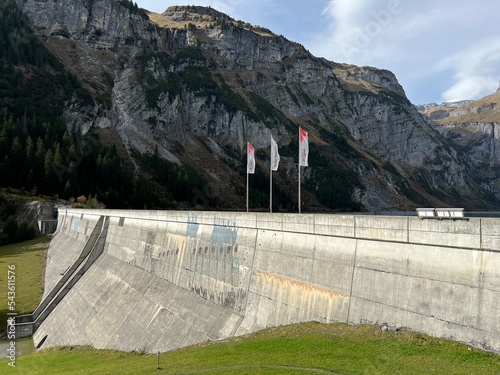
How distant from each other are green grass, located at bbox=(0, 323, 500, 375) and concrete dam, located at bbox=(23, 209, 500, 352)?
2.10 feet

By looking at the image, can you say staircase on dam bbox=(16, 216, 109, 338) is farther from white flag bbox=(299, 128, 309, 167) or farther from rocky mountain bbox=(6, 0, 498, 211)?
rocky mountain bbox=(6, 0, 498, 211)

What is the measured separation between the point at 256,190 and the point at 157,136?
4589 centimetres

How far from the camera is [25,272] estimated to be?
51.1m

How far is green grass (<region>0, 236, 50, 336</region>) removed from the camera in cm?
3962

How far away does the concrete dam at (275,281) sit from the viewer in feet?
37.7

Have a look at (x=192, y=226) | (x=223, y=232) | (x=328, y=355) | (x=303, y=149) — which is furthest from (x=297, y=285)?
(x=192, y=226)

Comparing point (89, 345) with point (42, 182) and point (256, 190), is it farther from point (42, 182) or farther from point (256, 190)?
point (256, 190)

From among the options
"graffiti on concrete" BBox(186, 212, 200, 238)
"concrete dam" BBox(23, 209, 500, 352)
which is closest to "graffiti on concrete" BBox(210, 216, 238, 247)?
"concrete dam" BBox(23, 209, 500, 352)

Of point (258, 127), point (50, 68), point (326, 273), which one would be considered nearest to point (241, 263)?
point (326, 273)

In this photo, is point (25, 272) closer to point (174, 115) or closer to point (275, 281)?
point (275, 281)

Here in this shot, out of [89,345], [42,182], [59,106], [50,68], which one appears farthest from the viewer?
[50,68]

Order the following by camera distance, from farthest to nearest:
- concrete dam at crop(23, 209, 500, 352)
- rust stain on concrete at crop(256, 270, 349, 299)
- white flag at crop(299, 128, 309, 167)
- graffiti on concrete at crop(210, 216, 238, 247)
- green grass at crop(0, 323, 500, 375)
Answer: white flag at crop(299, 128, 309, 167), graffiti on concrete at crop(210, 216, 238, 247), rust stain on concrete at crop(256, 270, 349, 299), concrete dam at crop(23, 209, 500, 352), green grass at crop(0, 323, 500, 375)

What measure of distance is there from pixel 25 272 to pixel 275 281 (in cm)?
4697

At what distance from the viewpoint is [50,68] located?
141 meters
